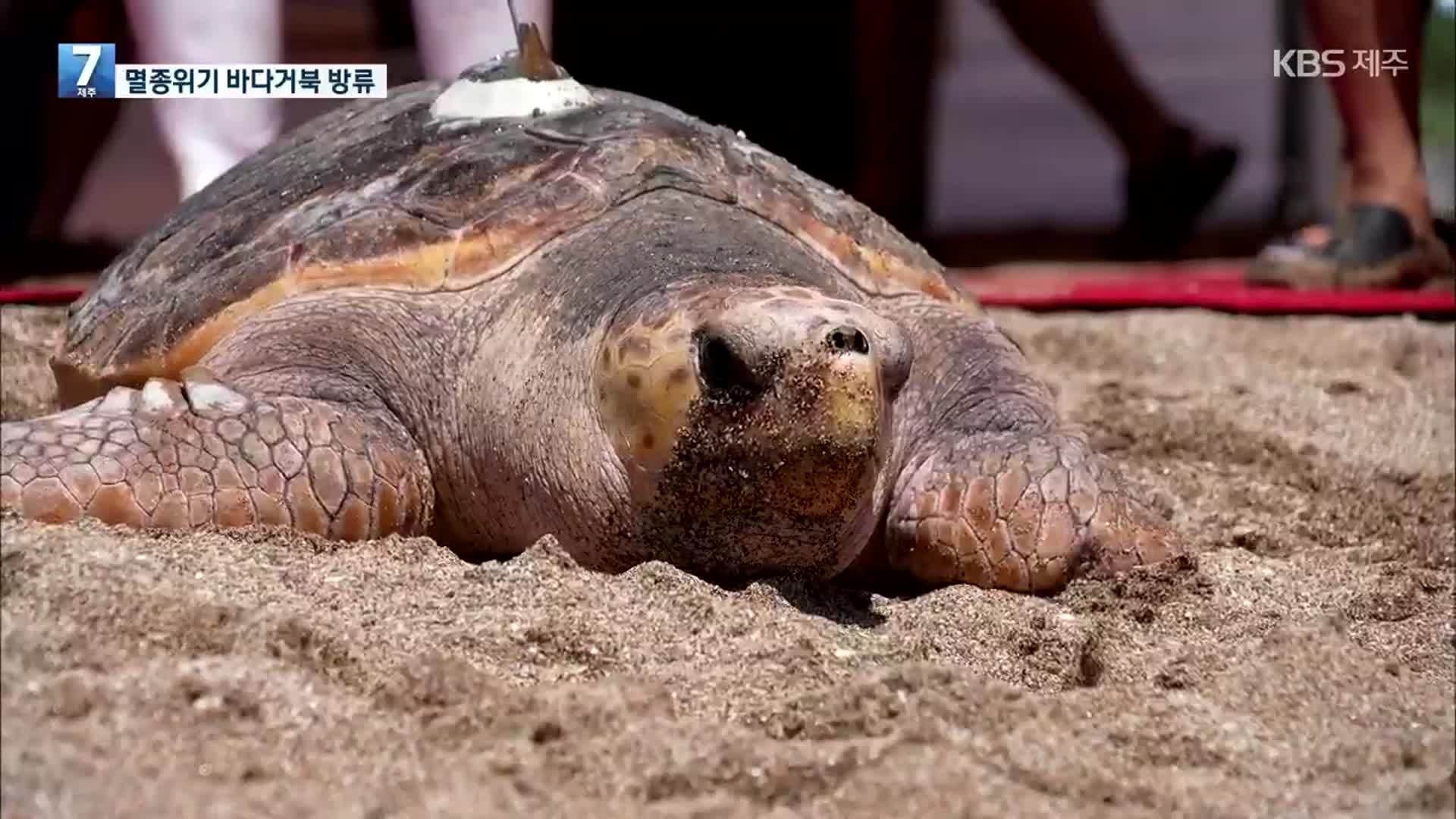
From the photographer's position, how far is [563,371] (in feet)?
5.49

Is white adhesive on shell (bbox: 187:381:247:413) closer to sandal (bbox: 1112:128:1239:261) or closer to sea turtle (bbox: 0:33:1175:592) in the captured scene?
sea turtle (bbox: 0:33:1175:592)

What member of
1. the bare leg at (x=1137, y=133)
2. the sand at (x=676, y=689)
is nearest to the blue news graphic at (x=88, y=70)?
the sand at (x=676, y=689)

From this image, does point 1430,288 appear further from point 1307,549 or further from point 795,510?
point 795,510

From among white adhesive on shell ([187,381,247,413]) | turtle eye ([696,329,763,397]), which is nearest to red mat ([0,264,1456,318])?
white adhesive on shell ([187,381,247,413])

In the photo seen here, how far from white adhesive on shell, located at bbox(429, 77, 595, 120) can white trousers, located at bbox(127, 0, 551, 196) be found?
84mm

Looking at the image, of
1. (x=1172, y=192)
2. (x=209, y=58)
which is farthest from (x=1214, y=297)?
(x=209, y=58)

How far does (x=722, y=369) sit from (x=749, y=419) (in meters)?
0.05

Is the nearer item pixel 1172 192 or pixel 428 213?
pixel 428 213

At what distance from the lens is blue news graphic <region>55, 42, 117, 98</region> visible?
6.80ft

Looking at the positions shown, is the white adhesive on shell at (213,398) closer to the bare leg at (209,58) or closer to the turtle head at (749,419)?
the turtle head at (749,419)

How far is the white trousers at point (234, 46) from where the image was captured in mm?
2045

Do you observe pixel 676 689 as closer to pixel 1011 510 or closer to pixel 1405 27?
pixel 1011 510

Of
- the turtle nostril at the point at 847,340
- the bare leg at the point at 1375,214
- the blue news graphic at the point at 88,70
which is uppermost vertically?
the blue news graphic at the point at 88,70

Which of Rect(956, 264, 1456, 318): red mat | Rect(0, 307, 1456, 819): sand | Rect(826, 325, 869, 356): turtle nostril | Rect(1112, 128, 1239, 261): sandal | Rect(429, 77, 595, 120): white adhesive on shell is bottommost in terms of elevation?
Rect(1112, 128, 1239, 261): sandal
